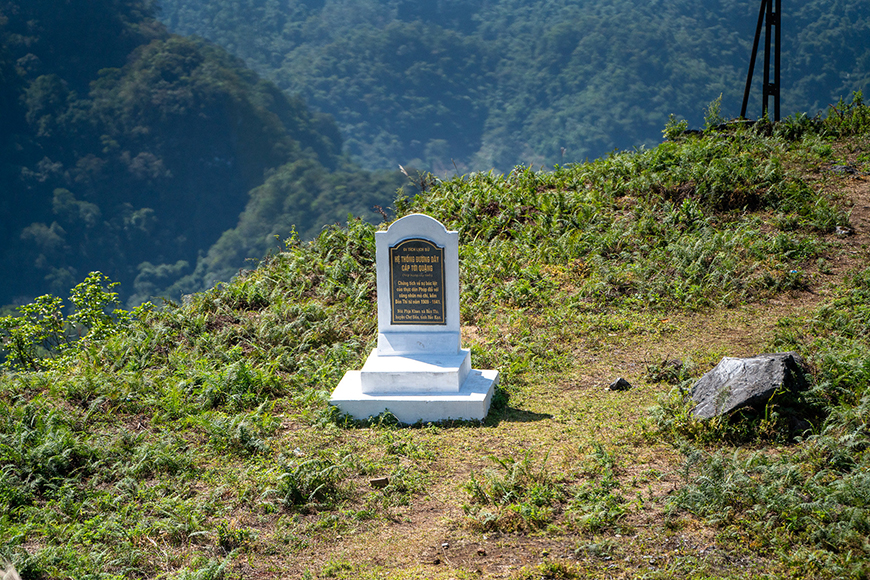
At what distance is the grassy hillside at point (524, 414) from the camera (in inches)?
183

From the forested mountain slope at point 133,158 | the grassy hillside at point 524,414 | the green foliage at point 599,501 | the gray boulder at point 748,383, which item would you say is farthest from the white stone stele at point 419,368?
the forested mountain slope at point 133,158

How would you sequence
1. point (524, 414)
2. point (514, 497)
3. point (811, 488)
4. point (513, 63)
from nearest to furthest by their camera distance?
point (811, 488) → point (514, 497) → point (524, 414) → point (513, 63)

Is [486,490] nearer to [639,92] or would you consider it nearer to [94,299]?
[94,299]

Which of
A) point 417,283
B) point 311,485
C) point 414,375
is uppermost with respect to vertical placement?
point 417,283

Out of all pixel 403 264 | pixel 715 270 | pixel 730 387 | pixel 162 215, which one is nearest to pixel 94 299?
pixel 403 264

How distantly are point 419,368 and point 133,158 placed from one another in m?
85.2

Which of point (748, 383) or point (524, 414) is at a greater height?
point (748, 383)

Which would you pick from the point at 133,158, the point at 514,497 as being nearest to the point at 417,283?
the point at 514,497

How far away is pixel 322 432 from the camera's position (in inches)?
269

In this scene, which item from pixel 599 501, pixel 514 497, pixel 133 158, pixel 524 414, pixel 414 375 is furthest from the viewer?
pixel 133 158

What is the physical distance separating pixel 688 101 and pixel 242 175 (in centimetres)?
5788

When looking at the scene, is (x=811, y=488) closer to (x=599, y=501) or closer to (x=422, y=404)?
(x=599, y=501)

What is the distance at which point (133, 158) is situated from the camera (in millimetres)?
83750

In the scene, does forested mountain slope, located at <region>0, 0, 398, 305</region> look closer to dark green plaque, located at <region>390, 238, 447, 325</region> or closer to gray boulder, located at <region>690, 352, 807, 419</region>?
dark green plaque, located at <region>390, 238, 447, 325</region>
